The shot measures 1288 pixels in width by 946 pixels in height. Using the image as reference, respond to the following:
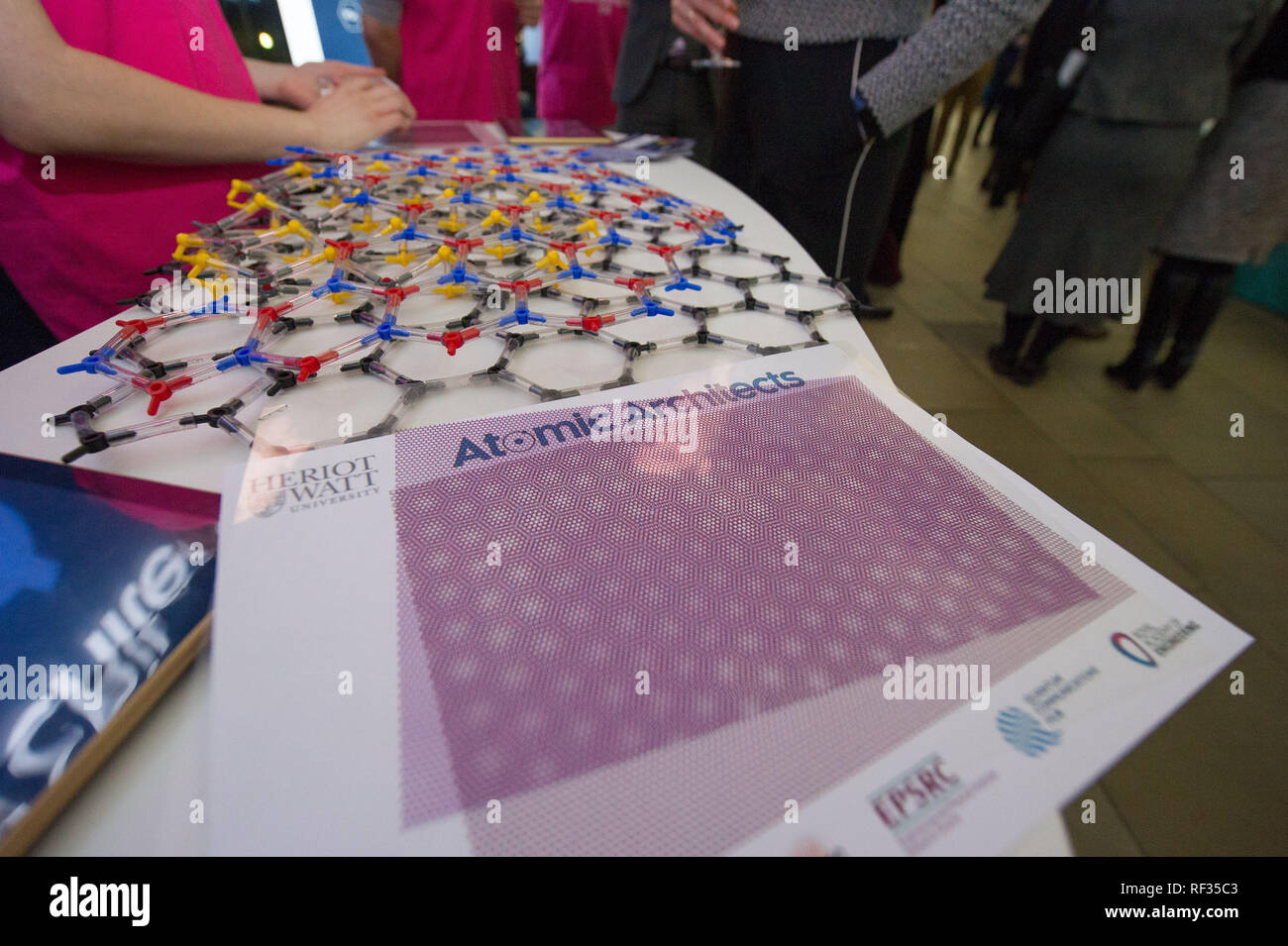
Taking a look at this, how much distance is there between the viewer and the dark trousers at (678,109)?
4.94 feet

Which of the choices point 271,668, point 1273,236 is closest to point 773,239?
point 271,668

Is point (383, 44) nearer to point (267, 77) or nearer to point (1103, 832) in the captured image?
point (267, 77)

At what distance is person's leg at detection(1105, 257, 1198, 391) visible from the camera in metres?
2.13

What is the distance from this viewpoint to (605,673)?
0.33 meters

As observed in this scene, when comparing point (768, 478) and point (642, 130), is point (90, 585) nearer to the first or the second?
point (768, 478)

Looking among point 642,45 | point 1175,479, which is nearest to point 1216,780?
point 1175,479

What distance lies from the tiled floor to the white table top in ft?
2.34

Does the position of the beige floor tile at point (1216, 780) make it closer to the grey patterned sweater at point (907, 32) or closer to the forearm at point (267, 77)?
the grey patterned sweater at point (907, 32)

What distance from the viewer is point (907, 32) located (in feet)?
3.48

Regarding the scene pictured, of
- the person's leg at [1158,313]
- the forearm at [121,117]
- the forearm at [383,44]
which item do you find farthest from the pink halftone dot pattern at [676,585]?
the person's leg at [1158,313]

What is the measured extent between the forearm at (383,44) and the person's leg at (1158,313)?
258 centimetres

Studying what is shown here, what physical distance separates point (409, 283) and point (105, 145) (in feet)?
1.20

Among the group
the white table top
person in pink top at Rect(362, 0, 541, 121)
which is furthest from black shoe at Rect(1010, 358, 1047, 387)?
person in pink top at Rect(362, 0, 541, 121)

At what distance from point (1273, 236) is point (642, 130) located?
2037mm
